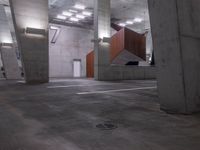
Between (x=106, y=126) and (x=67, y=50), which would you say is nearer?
(x=106, y=126)

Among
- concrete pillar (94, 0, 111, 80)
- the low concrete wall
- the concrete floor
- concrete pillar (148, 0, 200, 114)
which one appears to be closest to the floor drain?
the concrete floor

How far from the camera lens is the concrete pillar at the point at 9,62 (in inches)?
587

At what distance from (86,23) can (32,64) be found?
46.2 feet

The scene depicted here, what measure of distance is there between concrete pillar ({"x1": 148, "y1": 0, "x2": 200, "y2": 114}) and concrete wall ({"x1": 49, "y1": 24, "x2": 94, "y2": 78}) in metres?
18.8

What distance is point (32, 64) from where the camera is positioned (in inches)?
388

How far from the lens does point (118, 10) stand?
60.1 feet

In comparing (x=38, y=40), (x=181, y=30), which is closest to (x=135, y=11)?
(x=38, y=40)

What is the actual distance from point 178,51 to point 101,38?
1070 centimetres

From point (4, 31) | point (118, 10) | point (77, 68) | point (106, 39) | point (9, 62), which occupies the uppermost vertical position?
point (118, 10)

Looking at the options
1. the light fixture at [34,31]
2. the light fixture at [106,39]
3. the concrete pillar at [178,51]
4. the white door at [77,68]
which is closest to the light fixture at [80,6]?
the light fixture at [106,39]

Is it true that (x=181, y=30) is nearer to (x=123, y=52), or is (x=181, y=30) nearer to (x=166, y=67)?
(x=166, y=67)

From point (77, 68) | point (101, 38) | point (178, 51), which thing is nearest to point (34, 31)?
point (101, 38)

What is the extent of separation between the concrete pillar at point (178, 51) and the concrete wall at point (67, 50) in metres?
18.8

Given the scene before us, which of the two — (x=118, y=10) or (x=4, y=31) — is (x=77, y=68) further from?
(x=4, y=31)
